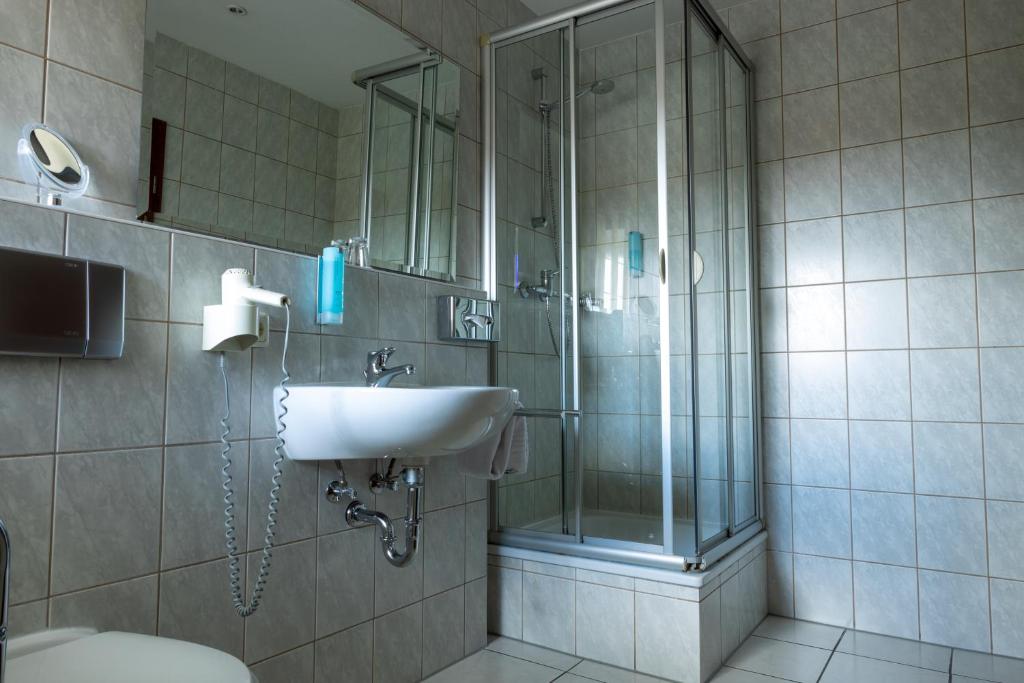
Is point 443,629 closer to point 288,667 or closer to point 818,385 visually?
point 288,667

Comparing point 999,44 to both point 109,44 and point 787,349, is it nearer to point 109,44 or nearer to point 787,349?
point 787,349

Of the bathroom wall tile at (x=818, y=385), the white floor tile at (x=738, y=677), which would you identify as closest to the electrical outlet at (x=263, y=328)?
the white floor tile at (x=738, y=677)

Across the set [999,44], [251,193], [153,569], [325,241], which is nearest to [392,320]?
[325,241]

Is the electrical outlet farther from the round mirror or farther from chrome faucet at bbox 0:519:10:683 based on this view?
chrome faucet at bbox 0:519:10:683

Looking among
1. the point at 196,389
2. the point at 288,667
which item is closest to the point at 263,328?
the point at 196,389

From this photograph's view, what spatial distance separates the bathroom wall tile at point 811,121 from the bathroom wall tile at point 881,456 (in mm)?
1084

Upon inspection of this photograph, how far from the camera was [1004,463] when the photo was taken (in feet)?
7.65

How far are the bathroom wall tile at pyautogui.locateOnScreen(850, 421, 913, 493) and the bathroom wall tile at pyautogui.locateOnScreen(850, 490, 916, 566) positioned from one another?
0.04 m

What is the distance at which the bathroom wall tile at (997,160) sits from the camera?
2355 millimetres

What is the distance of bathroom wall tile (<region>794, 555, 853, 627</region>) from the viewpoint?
2.59 m

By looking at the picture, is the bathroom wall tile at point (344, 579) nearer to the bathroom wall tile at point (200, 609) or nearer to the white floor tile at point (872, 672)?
the bathroom wall tile at point (200, 609)

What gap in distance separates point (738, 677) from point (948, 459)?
1.08 m

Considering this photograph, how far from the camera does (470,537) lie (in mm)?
2291

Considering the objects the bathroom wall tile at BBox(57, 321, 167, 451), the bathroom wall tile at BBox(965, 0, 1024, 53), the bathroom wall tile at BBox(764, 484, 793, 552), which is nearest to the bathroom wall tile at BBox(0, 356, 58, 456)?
the bathroom wall tile at BBox(57, 321, 167, 451)
